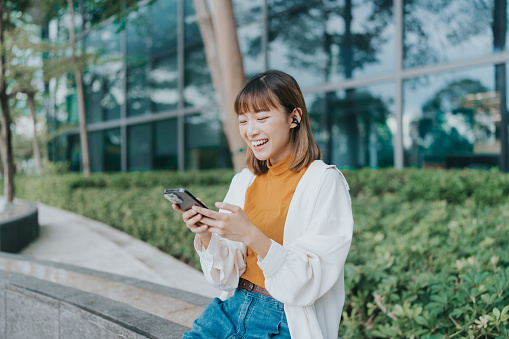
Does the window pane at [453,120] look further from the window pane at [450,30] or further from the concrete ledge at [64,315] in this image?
the concrete ledge at [64,315]

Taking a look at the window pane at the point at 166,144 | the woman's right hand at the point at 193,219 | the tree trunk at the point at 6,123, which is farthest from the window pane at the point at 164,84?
the woman's right hand at the point at 193,219

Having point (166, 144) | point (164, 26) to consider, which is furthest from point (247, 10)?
point (166, 144)

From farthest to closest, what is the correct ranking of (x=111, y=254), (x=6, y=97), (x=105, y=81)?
(x=105, y=81) < (x=6, y=97) < (x=111, y=254)

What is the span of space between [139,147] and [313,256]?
13.5m

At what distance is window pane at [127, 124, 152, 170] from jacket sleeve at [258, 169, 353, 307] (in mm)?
12860

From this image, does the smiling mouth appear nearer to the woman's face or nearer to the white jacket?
the woman's face

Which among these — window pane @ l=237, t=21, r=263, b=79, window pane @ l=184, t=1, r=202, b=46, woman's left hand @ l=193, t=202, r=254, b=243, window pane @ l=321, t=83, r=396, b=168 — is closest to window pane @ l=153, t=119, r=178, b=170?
window pane @ l=184, t=1, r=202, b=46

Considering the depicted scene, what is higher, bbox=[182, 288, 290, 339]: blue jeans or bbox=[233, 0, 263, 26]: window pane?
bbox=[233, 0, 263, 26]: window pane

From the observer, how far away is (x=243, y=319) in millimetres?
1621

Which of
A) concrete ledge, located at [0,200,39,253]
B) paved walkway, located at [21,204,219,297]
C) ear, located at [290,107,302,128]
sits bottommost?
paved walkway, located at [21,204,219,297]

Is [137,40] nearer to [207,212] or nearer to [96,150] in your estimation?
[96,150]

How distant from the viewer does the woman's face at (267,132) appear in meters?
1.63

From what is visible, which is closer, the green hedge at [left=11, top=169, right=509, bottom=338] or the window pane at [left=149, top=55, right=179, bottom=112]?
the green hedge at [left=11, top=169, right=509, bottom=338]

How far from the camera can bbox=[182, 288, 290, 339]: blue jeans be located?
1553 mm
